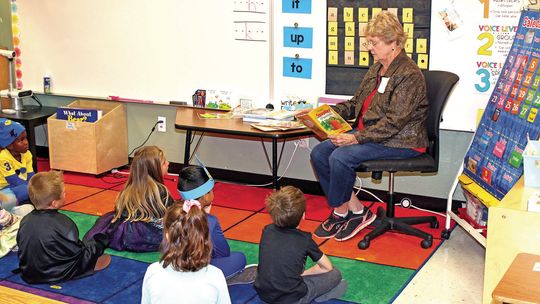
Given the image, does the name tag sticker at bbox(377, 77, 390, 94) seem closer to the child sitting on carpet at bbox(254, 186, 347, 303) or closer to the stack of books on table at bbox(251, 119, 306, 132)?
the stack of books on table at bbox(251, 119, 306, 132)

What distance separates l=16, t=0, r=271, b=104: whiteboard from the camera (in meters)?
5.35

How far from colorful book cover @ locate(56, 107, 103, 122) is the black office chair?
2418mm

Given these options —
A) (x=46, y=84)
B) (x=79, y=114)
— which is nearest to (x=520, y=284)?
(x=79, y=114)

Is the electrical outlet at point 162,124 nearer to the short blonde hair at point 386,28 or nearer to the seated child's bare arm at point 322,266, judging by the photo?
the short blonde hair at point 386,28

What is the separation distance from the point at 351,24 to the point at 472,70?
87cm

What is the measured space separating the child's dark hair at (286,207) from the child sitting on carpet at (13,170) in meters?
1.97

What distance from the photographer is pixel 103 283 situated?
12.5 ft

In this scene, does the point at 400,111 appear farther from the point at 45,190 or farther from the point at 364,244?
the point at 45,190

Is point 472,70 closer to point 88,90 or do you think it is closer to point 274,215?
point 274,215

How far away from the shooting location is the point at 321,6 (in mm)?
5016

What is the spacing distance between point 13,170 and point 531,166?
315cm

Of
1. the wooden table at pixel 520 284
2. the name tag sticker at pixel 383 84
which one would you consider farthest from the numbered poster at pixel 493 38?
the wooden table at pixel 520 284

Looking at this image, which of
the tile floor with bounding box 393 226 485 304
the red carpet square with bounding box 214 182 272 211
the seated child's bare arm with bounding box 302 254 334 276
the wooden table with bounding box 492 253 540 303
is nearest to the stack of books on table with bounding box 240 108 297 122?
the red carpet square with bounding box 214 182 272 211

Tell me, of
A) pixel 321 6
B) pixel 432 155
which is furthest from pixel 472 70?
pixel 321 6
